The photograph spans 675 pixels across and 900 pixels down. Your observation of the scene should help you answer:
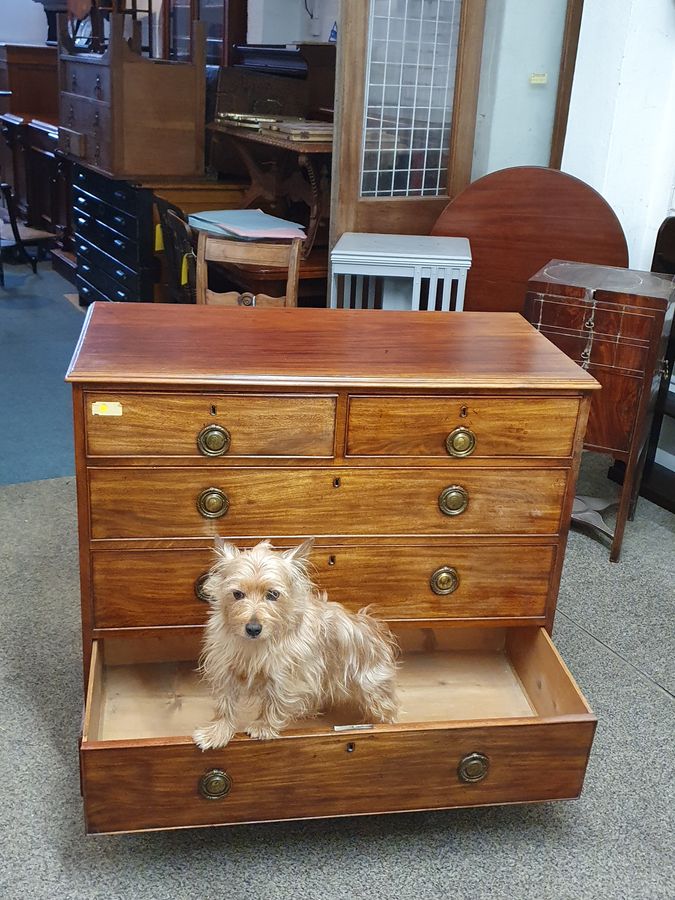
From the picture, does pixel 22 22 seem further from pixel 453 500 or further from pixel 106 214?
pixel 453 500

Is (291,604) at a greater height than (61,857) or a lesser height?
greater

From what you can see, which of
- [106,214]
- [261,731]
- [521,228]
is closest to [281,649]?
[261,731]

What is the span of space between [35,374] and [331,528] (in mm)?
3194

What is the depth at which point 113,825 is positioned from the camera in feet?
5.65

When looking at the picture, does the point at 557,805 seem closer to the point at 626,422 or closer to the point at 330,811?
→ the point at 330,811

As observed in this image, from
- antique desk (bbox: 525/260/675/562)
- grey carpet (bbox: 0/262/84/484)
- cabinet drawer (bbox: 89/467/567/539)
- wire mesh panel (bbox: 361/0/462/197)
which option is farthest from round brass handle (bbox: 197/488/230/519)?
wire mesh panel (bbox: 361/0/462/197)

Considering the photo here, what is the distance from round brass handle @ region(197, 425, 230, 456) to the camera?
74.1 inches

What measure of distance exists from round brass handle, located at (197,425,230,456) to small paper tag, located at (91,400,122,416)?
0.55 ft

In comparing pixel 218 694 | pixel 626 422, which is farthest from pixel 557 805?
pixel 626 422

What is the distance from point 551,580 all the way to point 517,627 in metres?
0.17

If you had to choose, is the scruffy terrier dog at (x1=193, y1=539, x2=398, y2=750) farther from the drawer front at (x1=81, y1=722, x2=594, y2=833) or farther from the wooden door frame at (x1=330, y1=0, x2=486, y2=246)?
the wooden door frame at (x1=330, y1=0, x2=486, y2=246)

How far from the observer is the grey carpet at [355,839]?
73.0 inches

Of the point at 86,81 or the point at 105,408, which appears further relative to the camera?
the point at 86,81

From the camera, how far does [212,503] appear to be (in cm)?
194
